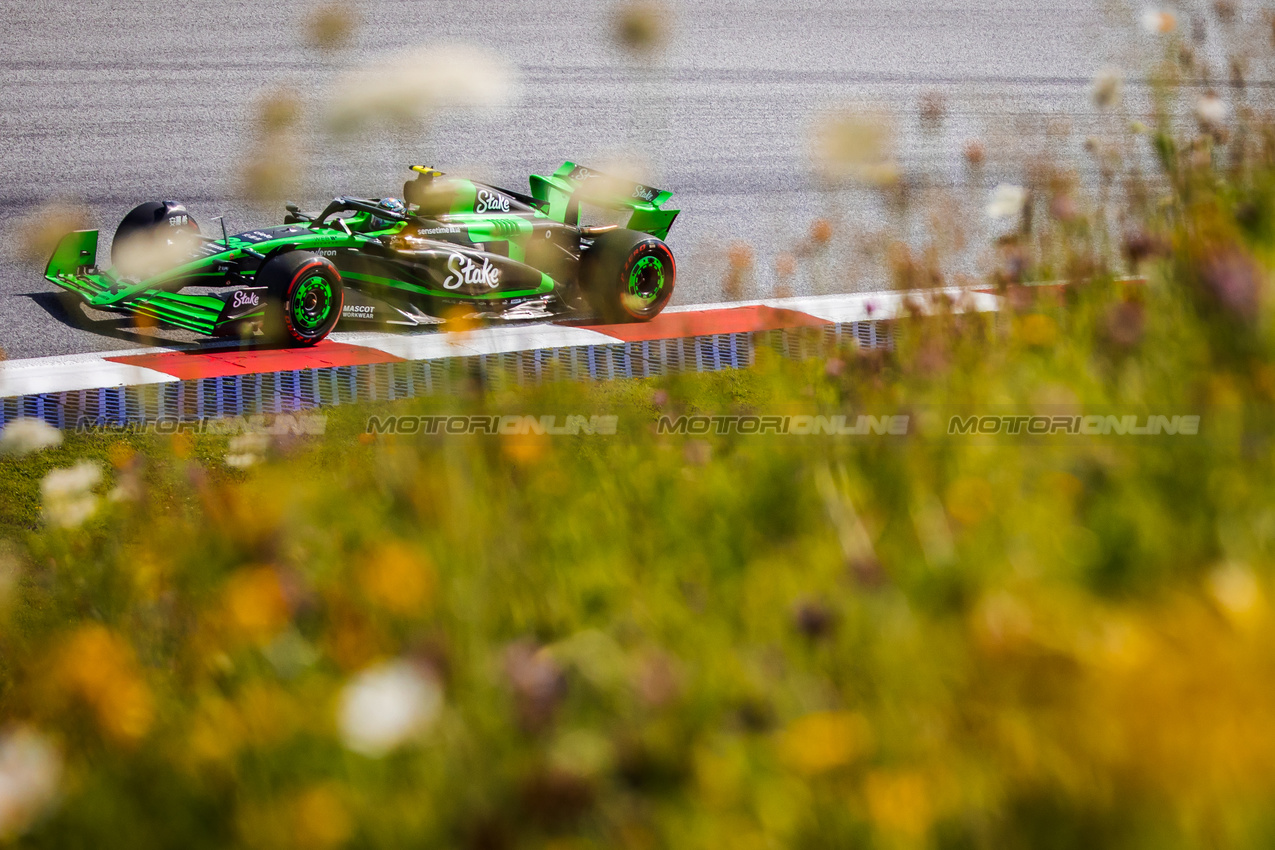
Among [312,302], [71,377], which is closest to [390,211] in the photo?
[312,302]

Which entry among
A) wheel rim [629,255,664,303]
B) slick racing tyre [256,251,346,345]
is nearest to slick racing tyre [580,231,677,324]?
wheel rim [629,255,664,303]

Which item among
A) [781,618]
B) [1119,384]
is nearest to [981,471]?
[1119,384]

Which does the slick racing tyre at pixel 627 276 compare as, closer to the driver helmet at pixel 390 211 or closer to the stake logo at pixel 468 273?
the stake logo at pixel 468 273

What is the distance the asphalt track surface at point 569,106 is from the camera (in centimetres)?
797

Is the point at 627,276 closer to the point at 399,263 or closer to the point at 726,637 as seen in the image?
the point at 399,263

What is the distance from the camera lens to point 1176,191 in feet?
10.3

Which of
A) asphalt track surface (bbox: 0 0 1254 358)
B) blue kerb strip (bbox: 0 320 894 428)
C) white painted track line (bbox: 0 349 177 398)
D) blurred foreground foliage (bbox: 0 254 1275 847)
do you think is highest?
asphalt track surface (bbox: 0 0 1254 358)

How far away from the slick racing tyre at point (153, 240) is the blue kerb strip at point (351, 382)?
3.35 feet

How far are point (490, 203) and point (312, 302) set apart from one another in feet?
3.49

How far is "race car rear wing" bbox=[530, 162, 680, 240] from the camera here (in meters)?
6.26

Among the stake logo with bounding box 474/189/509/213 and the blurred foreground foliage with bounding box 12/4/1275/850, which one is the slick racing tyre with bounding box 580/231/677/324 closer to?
the stake logo with bounding box 474/189/509/213

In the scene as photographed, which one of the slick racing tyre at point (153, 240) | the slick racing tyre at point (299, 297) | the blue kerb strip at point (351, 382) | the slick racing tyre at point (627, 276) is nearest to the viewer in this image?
the blue kerb strip at point (351, 382)

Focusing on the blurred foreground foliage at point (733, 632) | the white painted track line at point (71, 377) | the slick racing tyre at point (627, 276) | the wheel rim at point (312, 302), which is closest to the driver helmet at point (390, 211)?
the wheel rim at point (312, 302)

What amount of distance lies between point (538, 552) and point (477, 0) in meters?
14.3
